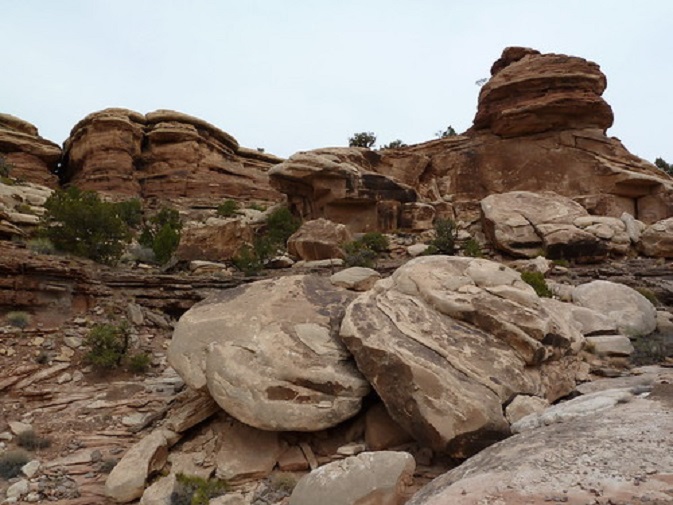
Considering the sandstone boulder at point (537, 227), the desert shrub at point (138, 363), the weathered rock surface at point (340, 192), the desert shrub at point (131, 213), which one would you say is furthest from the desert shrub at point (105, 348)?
the desert shrub at point (131, 213)

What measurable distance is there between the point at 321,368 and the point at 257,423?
40.7 inches

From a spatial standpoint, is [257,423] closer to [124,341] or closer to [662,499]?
[662,499]

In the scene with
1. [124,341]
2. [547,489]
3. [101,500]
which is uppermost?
[547,489]

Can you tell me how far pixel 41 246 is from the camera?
13297 millimetres

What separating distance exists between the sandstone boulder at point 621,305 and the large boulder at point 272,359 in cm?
611

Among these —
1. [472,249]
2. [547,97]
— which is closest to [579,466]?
[472,249]

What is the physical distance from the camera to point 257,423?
213 inches

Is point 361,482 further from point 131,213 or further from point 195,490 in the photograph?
point 131,213

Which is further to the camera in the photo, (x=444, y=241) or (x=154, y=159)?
(x=154, y=159)

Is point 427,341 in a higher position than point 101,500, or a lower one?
higher

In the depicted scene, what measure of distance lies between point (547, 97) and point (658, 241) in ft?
33.7

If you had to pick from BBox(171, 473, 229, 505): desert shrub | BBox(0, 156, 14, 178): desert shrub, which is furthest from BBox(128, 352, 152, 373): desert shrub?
BBox(0, 156, 14, 178): desert shrub

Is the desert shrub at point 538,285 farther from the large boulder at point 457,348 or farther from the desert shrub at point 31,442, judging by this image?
the desert shrub at point 31,442

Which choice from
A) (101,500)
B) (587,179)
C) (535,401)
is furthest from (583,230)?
(101,500)
